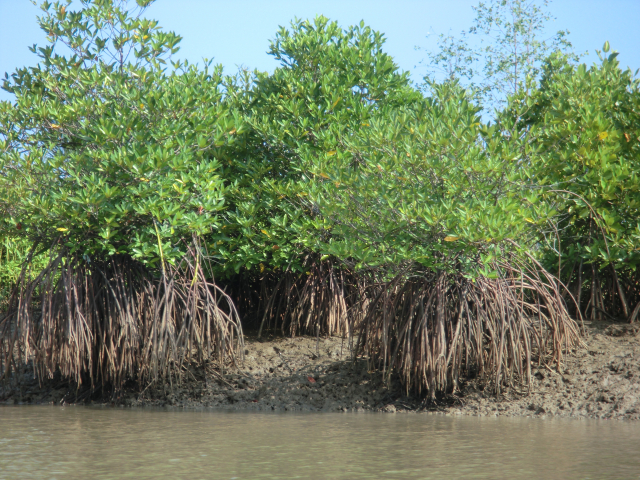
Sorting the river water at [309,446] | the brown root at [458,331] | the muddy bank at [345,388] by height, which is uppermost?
the brown root at [458,331]

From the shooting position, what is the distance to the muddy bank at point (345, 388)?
6.58m

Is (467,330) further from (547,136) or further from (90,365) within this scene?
(90,365)

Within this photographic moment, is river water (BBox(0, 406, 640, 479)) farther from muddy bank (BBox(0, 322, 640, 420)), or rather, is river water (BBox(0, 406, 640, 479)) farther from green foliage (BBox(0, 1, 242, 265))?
green foliage (BBox(0, 1, 242, 265))

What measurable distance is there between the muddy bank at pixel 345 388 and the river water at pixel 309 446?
0.35 meters

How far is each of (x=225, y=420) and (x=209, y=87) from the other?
13.5ft

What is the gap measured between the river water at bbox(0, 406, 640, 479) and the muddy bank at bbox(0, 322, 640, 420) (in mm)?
355

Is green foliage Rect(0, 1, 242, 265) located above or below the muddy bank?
above

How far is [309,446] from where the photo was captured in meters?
4.90

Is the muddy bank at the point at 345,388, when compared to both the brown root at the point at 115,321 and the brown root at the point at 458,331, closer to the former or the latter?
the brown root at the point at 458,331

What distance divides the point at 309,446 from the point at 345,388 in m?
2.36

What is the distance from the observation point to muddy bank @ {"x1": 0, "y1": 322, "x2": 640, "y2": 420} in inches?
259

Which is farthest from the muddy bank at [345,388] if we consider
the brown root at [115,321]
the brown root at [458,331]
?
the brown root at [115,321]

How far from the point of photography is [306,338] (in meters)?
8.45

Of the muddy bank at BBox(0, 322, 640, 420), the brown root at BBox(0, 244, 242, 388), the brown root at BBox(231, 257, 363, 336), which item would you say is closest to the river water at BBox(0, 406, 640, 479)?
the muddy bank at BBox(0, 322, 640, 420)
